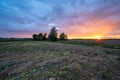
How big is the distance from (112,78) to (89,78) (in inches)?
53.2

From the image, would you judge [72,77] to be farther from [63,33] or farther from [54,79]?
[63,33]

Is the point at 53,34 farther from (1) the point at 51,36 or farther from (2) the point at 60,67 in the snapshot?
(2) the point at 60,67

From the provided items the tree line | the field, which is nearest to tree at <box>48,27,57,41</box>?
the tree line

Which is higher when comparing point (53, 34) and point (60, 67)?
point (53, 34)

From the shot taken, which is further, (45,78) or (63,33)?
(63,33)

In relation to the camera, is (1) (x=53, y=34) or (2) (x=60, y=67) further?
(1) (x=53, y=34)

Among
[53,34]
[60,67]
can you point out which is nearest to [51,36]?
[53,34]

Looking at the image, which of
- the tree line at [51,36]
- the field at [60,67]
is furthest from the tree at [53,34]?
the field at [60,67]

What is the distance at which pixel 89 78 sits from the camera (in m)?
5.36

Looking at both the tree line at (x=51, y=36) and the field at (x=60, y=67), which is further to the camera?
the tree line at (x=51, y=36)

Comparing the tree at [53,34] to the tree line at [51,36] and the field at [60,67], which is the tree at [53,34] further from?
the field at [60,67]

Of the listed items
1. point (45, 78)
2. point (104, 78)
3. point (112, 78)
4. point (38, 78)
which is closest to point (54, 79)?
point (45, 78)

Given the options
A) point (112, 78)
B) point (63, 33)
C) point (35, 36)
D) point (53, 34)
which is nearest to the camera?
point (112, 78)

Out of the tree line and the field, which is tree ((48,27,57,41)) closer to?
the tree line
